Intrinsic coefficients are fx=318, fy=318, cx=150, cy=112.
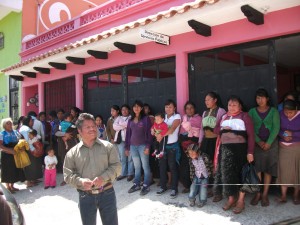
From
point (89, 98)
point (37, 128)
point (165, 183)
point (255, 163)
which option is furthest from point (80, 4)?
point (255, 163)

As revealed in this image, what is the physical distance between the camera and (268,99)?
15.7ft

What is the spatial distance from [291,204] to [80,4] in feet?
34.5

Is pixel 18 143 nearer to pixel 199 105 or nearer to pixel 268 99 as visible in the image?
pixel 199 105

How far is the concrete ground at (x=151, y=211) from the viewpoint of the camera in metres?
4.40

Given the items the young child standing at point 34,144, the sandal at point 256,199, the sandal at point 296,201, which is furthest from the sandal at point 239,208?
the young child standing at point 34,144

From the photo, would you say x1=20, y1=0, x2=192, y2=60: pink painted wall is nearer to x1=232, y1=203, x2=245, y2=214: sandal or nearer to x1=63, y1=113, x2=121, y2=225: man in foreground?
x1=232, y1=203, x2=245, y2=214: sandal

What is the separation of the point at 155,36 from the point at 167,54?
69cm

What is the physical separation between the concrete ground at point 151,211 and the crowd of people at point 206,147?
0.47 ft

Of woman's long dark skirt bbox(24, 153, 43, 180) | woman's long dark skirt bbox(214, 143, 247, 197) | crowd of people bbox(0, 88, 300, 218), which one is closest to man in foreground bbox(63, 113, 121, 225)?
crowd of people bbox(0, 88, 300, 218)

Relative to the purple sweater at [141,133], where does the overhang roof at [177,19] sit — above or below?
above

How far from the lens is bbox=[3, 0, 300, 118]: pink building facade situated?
496cm

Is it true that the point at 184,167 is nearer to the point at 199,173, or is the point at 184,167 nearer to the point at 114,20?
the point at 199,173

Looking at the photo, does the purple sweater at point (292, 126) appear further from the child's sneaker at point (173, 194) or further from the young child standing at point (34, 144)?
the young child standing at point (34, 144)

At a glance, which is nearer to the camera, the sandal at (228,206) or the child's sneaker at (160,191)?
the sandal at (228,206)
